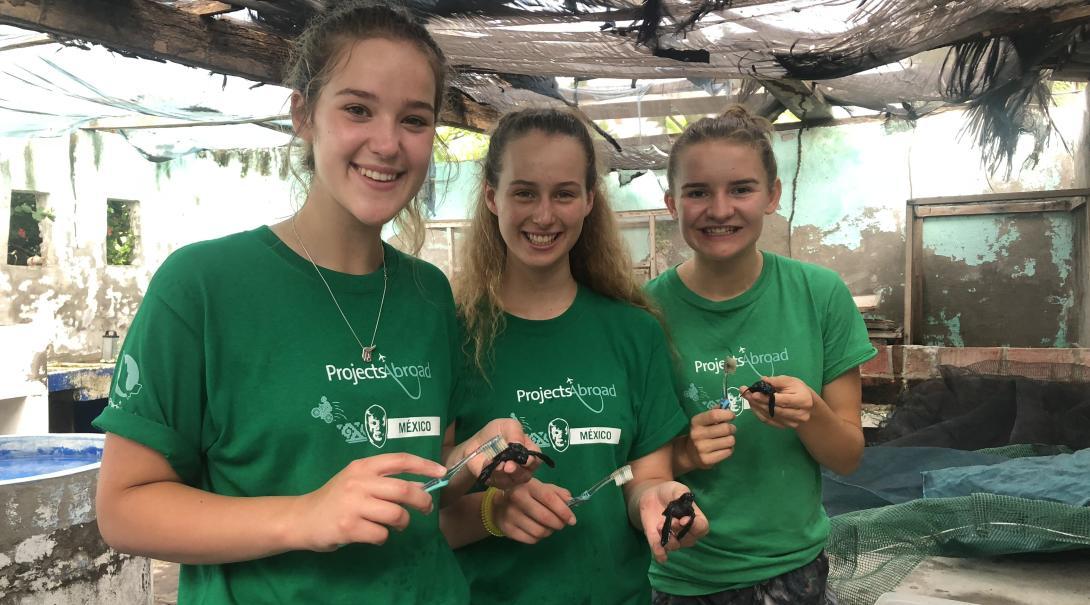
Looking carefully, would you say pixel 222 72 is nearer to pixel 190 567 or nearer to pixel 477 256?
pixel 477 256

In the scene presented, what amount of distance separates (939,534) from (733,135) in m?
2.48

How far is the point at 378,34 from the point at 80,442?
425 centimetres

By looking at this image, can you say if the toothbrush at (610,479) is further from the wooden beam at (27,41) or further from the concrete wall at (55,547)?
the wooden beam at (27,41)

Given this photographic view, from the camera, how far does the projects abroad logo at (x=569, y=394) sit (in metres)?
1.87

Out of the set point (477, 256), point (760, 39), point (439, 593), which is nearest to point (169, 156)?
point (760, 39)

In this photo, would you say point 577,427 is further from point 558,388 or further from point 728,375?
point 728,375

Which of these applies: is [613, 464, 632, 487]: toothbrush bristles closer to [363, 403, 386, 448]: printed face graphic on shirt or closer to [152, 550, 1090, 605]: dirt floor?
[363, 403, 386, 448]: printed face graphic on shirt

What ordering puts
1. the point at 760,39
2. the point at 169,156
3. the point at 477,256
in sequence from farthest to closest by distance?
the point at 169,156 < the point at 760,39 < the point at 477,256

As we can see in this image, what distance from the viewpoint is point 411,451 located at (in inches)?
57.9

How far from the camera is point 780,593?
2.10 metres

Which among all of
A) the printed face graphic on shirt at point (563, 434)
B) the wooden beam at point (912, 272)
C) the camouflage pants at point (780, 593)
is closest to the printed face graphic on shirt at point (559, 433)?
the printed face graphic on shirt at point (563, 434)

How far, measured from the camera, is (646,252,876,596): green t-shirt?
209 cm

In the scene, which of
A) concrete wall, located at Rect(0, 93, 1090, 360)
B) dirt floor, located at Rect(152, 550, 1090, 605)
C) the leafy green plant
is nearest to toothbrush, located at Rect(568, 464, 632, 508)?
dirt floor, located at Rect(152, 550, 1090, 605)

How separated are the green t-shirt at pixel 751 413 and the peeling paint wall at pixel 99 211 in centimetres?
835
